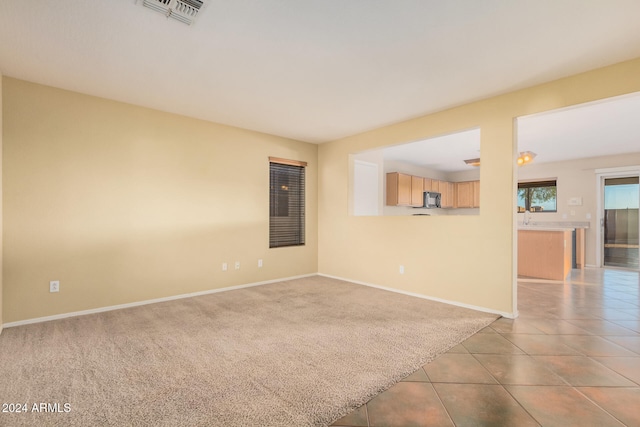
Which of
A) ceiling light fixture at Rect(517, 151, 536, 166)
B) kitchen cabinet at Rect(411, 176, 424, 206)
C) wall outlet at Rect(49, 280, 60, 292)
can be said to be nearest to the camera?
wall outlet at Rect(49, 280, 60, 292)

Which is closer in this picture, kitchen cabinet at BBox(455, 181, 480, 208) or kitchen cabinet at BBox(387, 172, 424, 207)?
kitchen cabinet at BBox(387, 172, 424, 207)

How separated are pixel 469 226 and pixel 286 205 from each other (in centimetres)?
304

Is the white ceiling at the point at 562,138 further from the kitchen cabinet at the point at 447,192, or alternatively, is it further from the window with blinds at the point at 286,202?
the window with blinds at the point at 286,202

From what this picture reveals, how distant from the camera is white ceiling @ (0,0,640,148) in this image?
211 centimetres

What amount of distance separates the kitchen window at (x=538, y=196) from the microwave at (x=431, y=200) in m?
2.07

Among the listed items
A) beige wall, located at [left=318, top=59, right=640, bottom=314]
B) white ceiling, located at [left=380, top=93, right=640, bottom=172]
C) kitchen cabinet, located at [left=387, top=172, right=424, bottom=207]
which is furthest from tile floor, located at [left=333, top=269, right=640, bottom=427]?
kitchen cabinet, located at [left=387, top=172, right=424, bottom=207]

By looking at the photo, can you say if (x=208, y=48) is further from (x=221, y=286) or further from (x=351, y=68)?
(x=221, y=286)

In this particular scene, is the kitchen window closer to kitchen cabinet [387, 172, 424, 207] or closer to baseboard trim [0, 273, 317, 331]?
kitchen cabinet [387, 172, 424, 207]

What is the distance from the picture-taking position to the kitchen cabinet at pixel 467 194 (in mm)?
8562

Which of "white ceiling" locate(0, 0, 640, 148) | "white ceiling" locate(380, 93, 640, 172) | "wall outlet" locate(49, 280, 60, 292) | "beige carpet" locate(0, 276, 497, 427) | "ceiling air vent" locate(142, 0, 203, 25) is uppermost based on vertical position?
"ceiling air vent" locate(142, 0, 203, 25)

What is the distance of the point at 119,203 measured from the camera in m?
3.77

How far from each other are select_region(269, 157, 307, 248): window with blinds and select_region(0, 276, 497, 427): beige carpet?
1696mm

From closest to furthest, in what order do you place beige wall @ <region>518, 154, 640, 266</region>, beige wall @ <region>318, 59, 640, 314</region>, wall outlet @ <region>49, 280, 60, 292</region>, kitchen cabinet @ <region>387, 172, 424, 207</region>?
beige wall @ <region>318, 59, 640, 314</region>
wall outlet @ <region>49, 280, 60, 292</region>
beige wall @ <region>518, 154, 640, 266</region>
kitchen cabinet @ <region>387, 172, 424, 207</region>

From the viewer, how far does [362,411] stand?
1768mm
